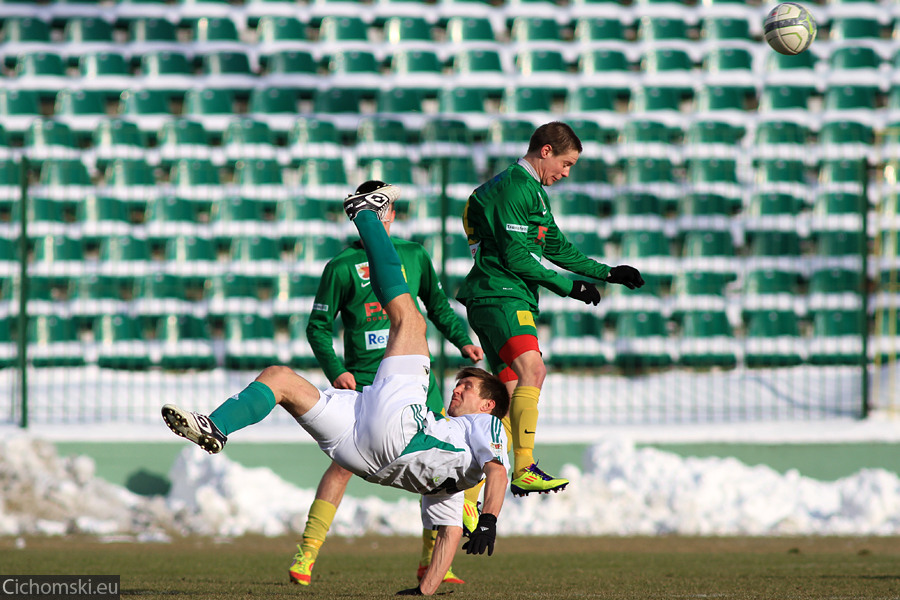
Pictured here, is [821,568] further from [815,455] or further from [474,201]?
[815,455]

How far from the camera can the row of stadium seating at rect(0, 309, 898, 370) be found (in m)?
10.4

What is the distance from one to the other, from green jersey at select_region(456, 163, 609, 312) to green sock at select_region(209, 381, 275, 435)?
60.0 inches

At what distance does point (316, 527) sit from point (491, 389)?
1252mm

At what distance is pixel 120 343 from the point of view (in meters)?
11.0

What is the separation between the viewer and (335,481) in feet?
18.4

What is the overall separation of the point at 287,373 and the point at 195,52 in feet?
38.9

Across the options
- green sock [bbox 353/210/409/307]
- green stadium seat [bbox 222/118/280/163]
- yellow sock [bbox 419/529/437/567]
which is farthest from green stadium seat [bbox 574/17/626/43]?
green sock [bbox 353/210/409/307]

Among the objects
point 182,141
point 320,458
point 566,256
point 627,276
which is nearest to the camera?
point 627,276

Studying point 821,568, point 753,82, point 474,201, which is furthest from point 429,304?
point 753,82

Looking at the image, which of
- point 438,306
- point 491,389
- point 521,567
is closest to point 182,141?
point 438,306

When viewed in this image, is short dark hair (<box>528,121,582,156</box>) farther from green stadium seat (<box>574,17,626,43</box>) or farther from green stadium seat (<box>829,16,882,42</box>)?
green stadium seat (<box>829,16,882,42</box>)

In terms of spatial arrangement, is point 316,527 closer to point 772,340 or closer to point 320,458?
point 320,458

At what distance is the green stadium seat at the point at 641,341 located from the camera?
10500 mm

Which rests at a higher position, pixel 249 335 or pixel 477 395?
pixel 477 395
